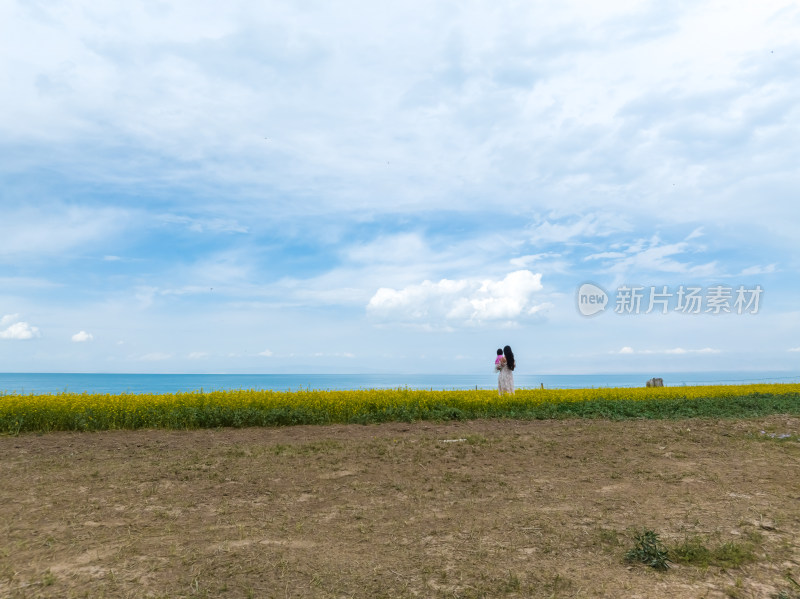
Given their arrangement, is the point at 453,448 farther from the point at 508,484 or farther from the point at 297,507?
the point at 297,507

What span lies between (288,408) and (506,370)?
21.7ft

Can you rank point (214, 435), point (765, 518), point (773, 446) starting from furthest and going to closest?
point (214, 435) → point (773, 446) → point (765, 518)

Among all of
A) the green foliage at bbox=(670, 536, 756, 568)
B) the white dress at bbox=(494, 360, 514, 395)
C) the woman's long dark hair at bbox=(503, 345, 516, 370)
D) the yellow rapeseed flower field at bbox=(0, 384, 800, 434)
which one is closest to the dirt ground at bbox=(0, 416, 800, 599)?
the green foliage at bbox=(670, 536, 756, 568)

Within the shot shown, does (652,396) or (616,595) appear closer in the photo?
(616,595)

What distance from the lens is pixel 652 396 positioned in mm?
21906

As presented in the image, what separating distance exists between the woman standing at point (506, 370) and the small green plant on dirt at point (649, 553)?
36.3 ft

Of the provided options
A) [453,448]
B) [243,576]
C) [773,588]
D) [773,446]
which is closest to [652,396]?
[773,446]

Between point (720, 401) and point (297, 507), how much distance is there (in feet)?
58.8

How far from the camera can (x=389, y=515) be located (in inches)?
253

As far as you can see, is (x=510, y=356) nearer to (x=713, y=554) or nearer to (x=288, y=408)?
(x=288, y=408)

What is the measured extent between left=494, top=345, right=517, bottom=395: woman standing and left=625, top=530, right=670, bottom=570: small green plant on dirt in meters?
11.1

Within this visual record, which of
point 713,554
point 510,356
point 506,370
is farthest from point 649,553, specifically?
point 506,370

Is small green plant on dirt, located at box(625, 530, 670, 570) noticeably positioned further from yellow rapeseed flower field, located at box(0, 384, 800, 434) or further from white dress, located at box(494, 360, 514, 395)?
white dress, located at box(494, 360, 514, 395)

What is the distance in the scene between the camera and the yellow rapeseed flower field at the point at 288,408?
12625mm
